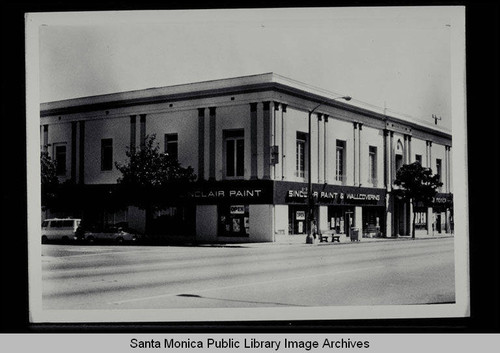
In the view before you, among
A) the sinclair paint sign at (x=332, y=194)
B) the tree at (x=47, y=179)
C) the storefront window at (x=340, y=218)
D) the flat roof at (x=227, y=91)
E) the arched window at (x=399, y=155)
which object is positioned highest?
the flat roof at (x=227, y=91)

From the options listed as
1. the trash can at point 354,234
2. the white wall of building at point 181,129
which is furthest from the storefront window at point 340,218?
the white wall of building at point 181,129

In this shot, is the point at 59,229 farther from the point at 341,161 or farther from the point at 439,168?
the point at 439,168

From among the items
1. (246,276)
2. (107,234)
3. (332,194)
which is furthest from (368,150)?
(107,234)

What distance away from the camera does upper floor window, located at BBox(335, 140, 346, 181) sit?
45.9 feet

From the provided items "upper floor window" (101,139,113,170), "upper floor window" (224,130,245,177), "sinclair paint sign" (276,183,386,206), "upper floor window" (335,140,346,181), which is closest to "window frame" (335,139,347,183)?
"upper floor window" (335,140,346,181)

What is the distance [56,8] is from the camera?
29.8 ft

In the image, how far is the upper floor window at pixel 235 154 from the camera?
14812 millimetres

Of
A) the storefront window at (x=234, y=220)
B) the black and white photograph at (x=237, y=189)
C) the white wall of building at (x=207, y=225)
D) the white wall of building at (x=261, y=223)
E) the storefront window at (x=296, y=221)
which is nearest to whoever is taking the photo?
the black and white photograph at (x=237, y=189)

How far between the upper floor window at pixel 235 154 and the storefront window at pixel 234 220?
211 centimetres

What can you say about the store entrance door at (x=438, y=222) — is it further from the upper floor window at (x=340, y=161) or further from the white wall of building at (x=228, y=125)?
the white wall of building at (x=228, y=125)

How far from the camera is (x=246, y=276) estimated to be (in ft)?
39.6

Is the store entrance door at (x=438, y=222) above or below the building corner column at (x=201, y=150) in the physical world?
below

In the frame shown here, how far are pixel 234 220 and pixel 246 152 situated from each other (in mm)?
3585

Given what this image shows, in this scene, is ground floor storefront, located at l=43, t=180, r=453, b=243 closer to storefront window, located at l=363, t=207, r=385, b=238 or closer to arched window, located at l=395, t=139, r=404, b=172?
storefront window, located at l=363, t=207, r=385, b=238
